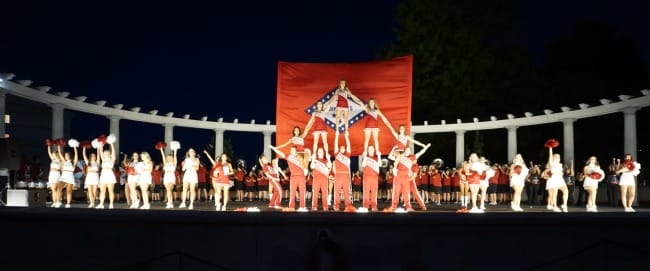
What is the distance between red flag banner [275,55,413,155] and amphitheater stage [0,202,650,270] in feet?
34.7

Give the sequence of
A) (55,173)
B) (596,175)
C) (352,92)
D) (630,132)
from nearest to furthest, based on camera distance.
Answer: (596,175) → (55,173) → (352,92) → (630,132)

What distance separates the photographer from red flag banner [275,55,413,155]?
67.5ft

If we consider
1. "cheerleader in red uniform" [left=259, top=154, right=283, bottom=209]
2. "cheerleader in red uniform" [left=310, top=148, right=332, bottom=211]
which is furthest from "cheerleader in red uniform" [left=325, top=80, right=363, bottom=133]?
"cheerleader in red uniform" [left=259, top=154, right=283, bottom=209]

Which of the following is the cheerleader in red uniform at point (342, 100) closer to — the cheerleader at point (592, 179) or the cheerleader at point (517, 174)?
the cheerleader at point (517, 174)

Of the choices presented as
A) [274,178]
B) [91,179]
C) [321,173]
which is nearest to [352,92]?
[274,178]

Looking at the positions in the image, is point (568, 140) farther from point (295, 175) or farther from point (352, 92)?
point (295, 175)

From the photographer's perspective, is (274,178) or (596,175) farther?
(274,178)

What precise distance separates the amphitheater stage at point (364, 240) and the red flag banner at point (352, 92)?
1059 centimetres

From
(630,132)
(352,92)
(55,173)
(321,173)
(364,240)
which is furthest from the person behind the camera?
(630,132)

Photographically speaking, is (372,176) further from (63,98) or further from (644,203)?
(63,98)

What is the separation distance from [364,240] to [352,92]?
11451 millimetres

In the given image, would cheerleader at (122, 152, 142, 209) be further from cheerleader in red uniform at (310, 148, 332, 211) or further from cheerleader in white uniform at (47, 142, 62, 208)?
cheerleader in red uniform at (310, 148, 332, 211)

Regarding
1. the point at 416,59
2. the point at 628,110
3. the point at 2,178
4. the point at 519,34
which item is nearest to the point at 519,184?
the point at 628,110

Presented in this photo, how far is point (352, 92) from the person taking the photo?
21.0m
